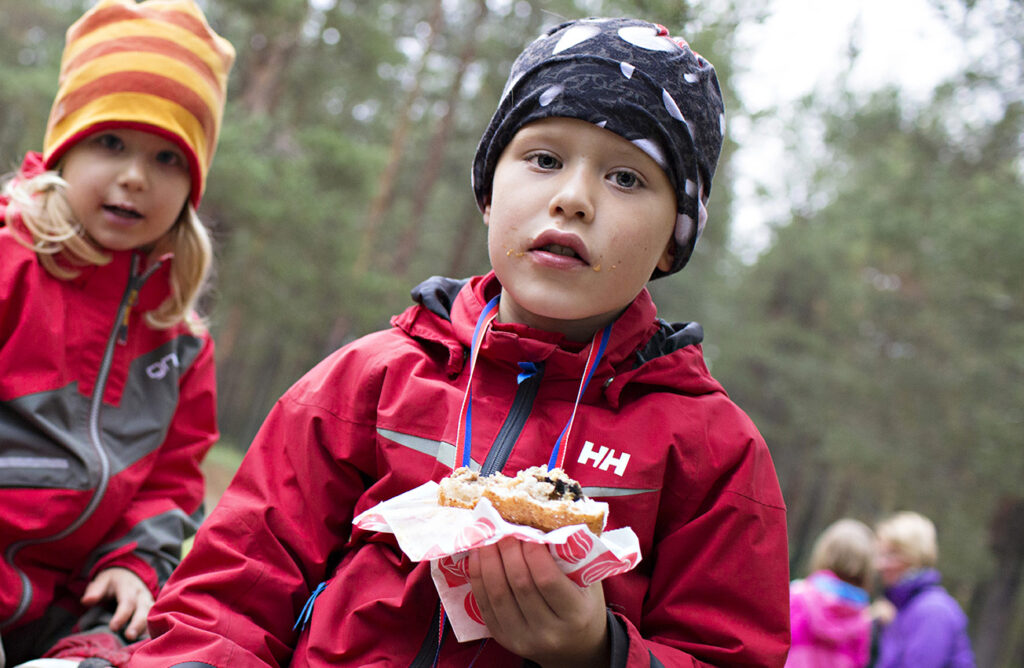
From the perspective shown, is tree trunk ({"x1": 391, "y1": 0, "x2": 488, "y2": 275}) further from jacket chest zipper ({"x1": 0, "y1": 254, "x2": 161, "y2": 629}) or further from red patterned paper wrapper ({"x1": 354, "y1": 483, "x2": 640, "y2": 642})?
red patterned paper wrapper ({"x1": 354, "y1": 483, "x2": 640, "y2": 642})

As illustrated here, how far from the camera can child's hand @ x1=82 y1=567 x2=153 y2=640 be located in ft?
7.95

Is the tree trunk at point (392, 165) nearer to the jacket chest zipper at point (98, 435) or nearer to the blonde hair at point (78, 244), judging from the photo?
the blonde hair at point (78, 244)

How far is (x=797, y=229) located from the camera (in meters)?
23.5

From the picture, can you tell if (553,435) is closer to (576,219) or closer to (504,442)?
(504,442)

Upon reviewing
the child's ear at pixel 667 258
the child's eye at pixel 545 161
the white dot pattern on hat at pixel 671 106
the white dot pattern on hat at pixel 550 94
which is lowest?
the child's ear at pixel 667 258

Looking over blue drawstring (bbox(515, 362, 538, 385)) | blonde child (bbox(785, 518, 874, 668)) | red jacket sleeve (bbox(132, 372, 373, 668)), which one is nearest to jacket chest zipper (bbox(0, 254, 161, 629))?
red jacket sleeve (bbox(132, 372, 373, 668))

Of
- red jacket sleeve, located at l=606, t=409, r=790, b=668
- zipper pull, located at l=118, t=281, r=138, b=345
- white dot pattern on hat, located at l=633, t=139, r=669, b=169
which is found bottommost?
red jacket sleeve, located at l=606, t=409, r=790, b=668

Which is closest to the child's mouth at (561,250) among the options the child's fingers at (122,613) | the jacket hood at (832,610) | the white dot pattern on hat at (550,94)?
the white dot pattern on hat at (550,94)

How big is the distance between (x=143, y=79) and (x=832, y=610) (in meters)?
5.43

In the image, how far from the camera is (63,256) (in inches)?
103

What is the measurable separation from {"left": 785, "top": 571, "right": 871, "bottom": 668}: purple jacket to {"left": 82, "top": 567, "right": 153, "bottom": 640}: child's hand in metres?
4.65

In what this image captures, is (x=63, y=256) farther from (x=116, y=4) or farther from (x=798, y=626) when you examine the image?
(x=798, y=626)

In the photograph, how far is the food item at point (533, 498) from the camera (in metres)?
1.48

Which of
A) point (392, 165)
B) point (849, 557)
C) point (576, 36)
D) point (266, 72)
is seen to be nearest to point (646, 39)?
point (576, 36)
